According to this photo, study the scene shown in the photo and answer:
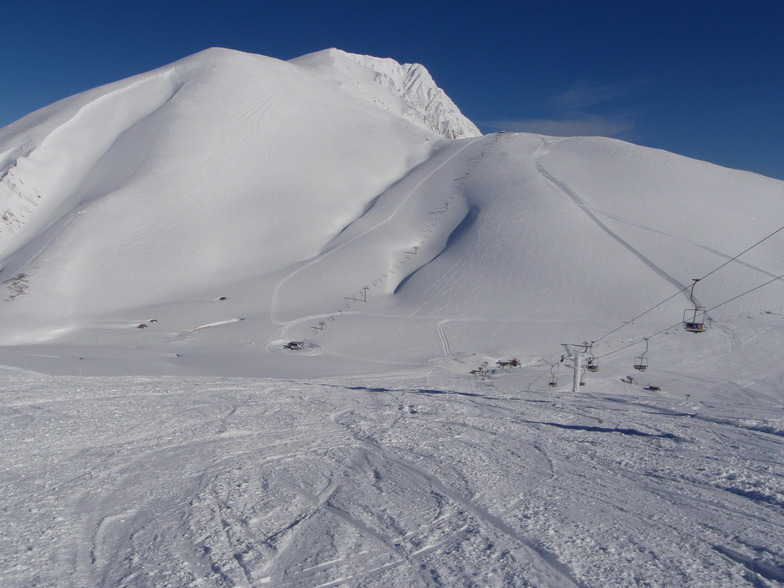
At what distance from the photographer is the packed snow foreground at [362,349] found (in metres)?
4.05

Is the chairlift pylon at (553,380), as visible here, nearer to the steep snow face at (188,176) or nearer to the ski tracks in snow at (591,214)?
the ski tracks in snow at (591,214)

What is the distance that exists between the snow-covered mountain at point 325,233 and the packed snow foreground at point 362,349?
25 centimetres

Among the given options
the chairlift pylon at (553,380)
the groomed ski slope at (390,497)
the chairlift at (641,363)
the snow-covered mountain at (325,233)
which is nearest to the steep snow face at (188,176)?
the snow-covered mountain at (325,233)

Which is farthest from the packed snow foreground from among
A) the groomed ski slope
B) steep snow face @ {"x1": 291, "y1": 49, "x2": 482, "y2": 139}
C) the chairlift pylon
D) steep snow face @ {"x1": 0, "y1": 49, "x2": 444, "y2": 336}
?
steep snow face @ {"x1": 291, "y1": 49, "x2": 482, "y2": 139}

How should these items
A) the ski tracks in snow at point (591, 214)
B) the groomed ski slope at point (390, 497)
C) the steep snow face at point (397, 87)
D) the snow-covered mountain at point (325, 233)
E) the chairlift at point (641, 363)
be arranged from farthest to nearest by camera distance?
the steep snow face at point (397, 87)
the ski tracks in snow at point (591, 214)
the snow-covered mountain at point (325, 233)
the chairlift at point (641, 363)
the groomed ski slope at point (390, 497)

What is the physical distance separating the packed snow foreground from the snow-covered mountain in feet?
0.81

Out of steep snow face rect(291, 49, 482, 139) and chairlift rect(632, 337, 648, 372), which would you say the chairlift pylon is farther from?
steep snow face rect(291, 49, 482, 139)

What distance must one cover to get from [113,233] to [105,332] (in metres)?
12.7

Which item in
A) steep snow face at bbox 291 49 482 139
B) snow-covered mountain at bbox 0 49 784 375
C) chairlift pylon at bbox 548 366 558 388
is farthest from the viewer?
steep snow face at bbox 291 49 482 139

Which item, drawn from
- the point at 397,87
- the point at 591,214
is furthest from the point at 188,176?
the point at 397,87

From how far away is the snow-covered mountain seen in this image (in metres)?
27.4

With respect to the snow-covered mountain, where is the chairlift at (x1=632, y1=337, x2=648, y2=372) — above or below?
below

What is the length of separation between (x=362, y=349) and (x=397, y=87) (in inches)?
3879

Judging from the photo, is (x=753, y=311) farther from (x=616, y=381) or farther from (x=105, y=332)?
(x=105, y=332)
